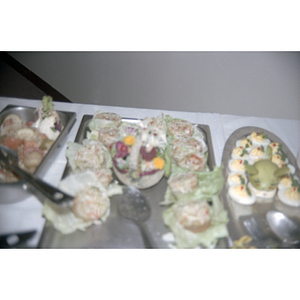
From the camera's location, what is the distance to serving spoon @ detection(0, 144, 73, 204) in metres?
1.24

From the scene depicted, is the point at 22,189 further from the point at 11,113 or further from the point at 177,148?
the point at 177,148

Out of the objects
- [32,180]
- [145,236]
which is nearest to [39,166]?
[32,180]

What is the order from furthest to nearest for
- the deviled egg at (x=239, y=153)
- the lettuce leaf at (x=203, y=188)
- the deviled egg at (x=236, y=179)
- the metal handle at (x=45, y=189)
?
the deviled egg at (x=239, y=153)
the deviled egg at (x=236, y=179)
the lettuce leaf at (x=203, y=188)
the metal handle at (x=45, y=189)

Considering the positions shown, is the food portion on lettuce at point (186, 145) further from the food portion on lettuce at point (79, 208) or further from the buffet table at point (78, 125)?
the food portion on lettuce at point (79, 208)

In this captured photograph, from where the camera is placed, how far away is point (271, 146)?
1.70 metres

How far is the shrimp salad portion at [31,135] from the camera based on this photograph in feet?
4.28

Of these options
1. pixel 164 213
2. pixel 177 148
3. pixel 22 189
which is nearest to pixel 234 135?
pixel 177 148

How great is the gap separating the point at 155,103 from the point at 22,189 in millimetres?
819

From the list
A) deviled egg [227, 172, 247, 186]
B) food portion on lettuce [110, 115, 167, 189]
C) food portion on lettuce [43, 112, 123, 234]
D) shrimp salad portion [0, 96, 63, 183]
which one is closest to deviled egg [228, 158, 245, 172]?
deviled egg [227, 172, 247, 186]

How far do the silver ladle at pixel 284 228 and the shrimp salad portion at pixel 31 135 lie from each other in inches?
49.2

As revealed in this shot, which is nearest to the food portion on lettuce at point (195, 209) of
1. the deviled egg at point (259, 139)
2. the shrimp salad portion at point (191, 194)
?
the shrimp salad portion at point (191, 194)

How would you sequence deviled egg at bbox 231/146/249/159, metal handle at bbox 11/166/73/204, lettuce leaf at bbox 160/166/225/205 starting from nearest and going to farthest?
1. metal handle at bbox 11/166/73/204
2. lettuce leaf at bbox 160/166/225/205
3. deviled egg at bbox 231/146/249/159

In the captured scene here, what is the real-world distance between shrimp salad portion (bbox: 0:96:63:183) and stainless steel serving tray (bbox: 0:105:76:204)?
0.07ft

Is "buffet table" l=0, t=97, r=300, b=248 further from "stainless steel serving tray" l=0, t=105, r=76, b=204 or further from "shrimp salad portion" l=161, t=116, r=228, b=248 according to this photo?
"shrimp salad portion" l=161, t=116, r=228, b=248
